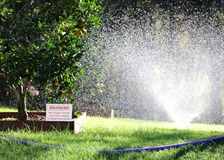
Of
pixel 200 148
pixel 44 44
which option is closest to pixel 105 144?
pixel 200 148

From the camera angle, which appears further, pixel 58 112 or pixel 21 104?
pixel 21 104

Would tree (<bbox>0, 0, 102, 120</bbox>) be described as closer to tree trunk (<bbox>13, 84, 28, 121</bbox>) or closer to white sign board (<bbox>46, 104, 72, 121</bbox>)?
tree trunk (<bbox>13, 84, 28, 121</bbox>)

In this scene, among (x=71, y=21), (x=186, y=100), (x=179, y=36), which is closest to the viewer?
(x=71, y=21)

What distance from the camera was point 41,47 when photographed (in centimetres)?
548

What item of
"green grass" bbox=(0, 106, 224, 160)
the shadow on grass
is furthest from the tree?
the shadow on grass

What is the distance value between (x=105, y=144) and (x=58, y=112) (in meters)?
0.91

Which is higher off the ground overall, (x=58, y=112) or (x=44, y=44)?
(x=44, y=44)

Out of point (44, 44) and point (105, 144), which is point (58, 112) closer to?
point (44, 44)

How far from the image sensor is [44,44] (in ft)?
17.9

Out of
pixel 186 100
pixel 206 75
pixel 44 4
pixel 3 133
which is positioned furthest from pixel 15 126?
pixel 206 75

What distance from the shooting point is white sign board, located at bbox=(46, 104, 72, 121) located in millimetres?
5543

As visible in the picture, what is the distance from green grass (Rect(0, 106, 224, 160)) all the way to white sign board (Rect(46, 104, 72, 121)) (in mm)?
223

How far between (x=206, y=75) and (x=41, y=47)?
794 centimetres

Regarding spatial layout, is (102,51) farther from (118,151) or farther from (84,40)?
(118,151)
